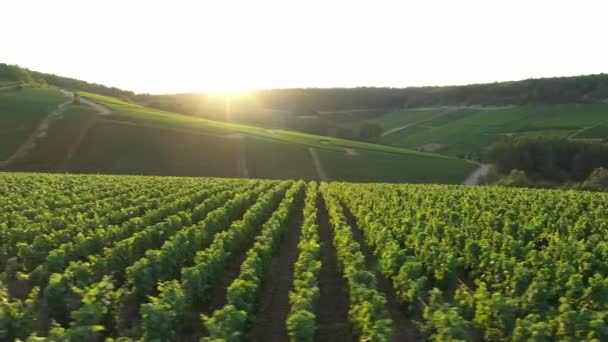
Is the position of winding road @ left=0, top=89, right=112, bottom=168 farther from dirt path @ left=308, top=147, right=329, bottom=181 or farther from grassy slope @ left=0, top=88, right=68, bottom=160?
dirt path @ left=308, top=147, right=329, bottom=181

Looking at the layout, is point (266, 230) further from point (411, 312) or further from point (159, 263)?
point (411, 312)

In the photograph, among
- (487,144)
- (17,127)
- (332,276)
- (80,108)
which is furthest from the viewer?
(487,144)

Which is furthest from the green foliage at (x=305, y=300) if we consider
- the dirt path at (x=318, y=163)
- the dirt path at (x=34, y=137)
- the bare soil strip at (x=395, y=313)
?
the dirt path at (x=34, y=137)

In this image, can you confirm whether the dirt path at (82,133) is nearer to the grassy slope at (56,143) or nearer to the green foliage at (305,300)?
the grassy slope at (56,143)

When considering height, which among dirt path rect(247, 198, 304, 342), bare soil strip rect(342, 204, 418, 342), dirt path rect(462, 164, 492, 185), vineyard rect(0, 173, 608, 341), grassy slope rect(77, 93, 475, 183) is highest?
vineyard rect(0, 173, 608, 341)

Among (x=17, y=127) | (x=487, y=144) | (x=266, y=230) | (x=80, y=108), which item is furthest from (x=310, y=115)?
(x=266, y=230)

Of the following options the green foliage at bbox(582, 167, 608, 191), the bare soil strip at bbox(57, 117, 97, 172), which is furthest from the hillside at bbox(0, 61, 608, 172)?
the green foliage at bbox(582, 167, 608, 191)
